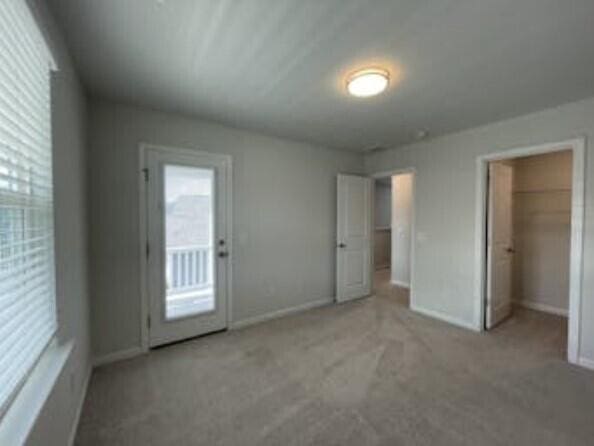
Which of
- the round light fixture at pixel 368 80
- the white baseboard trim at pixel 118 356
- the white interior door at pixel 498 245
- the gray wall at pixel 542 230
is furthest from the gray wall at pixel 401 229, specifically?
the white baseboard trim at pixel 118 356

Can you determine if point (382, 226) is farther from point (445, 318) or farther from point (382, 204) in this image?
point (445, 318)

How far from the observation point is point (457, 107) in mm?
2820

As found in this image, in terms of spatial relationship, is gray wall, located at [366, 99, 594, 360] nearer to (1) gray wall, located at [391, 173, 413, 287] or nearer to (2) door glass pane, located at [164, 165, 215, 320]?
(1) gray wall, located at [391, 173, 413, 287]

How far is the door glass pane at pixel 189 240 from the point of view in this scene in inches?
121

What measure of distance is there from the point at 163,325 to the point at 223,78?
2.49 meters

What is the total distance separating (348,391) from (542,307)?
3.66 metres

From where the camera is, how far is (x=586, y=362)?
8.66 feet

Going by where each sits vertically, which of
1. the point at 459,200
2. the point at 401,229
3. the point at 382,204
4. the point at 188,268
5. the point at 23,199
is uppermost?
the point at 382,204

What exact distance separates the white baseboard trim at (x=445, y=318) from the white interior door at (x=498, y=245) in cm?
19

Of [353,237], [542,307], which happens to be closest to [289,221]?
[353,237]

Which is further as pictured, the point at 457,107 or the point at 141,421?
the point at 457,107

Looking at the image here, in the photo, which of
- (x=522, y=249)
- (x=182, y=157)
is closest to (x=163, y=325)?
(x=182, y=157)

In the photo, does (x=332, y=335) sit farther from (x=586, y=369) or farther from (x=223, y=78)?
(x=223, y=78)

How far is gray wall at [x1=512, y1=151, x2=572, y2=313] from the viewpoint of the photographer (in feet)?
13.0
